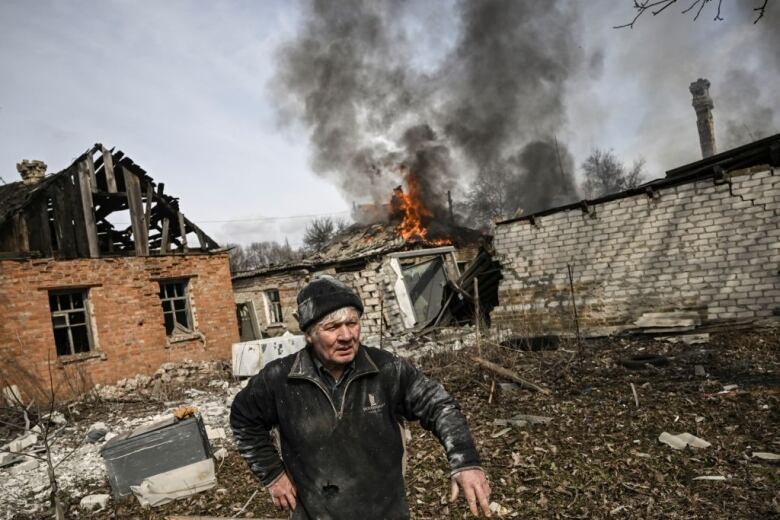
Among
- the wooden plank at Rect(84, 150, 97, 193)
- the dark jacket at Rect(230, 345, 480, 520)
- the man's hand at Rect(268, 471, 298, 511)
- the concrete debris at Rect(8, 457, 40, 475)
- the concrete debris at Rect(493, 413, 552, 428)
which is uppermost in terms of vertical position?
the wooden plank at Rect(84, 150, 97, 193)

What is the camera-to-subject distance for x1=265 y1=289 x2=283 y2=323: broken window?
1938 centimetres

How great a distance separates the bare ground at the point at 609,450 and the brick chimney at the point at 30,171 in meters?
9.96

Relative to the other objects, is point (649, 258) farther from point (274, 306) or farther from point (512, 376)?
point (274, 306)

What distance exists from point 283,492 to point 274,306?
17.8 m

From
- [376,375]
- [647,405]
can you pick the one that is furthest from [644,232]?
[376,375]

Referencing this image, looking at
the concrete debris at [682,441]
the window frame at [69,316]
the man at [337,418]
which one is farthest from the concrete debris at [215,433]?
the window frame at [69,316]

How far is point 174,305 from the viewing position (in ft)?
42.6

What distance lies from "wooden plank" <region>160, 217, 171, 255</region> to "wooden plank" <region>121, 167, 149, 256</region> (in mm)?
412

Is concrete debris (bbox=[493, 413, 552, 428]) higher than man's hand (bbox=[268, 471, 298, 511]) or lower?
lower

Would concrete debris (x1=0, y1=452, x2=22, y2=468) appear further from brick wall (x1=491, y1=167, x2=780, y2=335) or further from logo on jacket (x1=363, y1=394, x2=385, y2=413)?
brick wall (x1=491, y1=167, x2=780, y2=335)

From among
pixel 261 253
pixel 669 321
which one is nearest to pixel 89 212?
pixel 669 321

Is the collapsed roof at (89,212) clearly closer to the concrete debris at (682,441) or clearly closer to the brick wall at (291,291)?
the brick wall at (291,291)

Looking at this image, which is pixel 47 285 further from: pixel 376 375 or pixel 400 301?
pixel 376 375

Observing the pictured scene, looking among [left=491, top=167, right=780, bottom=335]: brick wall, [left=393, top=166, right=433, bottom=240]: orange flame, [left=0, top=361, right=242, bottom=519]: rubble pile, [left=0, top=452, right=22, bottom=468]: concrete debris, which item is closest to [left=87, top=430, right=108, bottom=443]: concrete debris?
[left=0, top=361, right=242, bottom=519]: rubble pile
